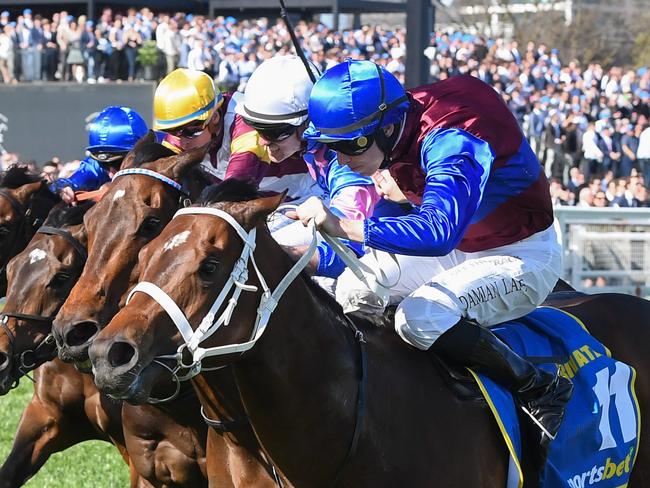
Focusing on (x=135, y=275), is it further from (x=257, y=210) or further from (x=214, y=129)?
(x=214, y=129)

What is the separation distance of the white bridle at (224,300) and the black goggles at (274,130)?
1.02 m

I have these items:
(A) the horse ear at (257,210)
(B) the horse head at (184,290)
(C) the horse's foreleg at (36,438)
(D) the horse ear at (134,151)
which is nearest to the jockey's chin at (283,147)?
(D) the horse ear at (134,151)

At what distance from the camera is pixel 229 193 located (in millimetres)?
3475

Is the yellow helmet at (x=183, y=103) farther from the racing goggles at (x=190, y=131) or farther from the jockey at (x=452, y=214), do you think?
the jockey at (x=452, y=214)

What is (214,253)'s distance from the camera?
3.27m

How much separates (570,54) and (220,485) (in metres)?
43.0

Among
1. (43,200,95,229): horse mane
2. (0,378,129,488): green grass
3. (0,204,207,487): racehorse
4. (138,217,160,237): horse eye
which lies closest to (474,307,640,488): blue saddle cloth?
(138,217,160,237): horse eye

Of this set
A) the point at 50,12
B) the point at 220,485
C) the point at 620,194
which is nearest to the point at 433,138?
the point at 220,485

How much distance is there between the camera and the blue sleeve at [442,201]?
3.44 meters

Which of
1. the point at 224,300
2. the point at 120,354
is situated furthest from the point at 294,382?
the point at 120,354

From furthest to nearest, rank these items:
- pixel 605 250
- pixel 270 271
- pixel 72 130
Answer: pixel 72 130 < pixel 605 250 < pixel 270 271

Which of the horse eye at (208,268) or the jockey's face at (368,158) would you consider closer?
the horse eye at (208,268)

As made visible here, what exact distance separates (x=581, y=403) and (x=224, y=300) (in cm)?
174

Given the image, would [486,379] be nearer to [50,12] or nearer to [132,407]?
[132,407]
